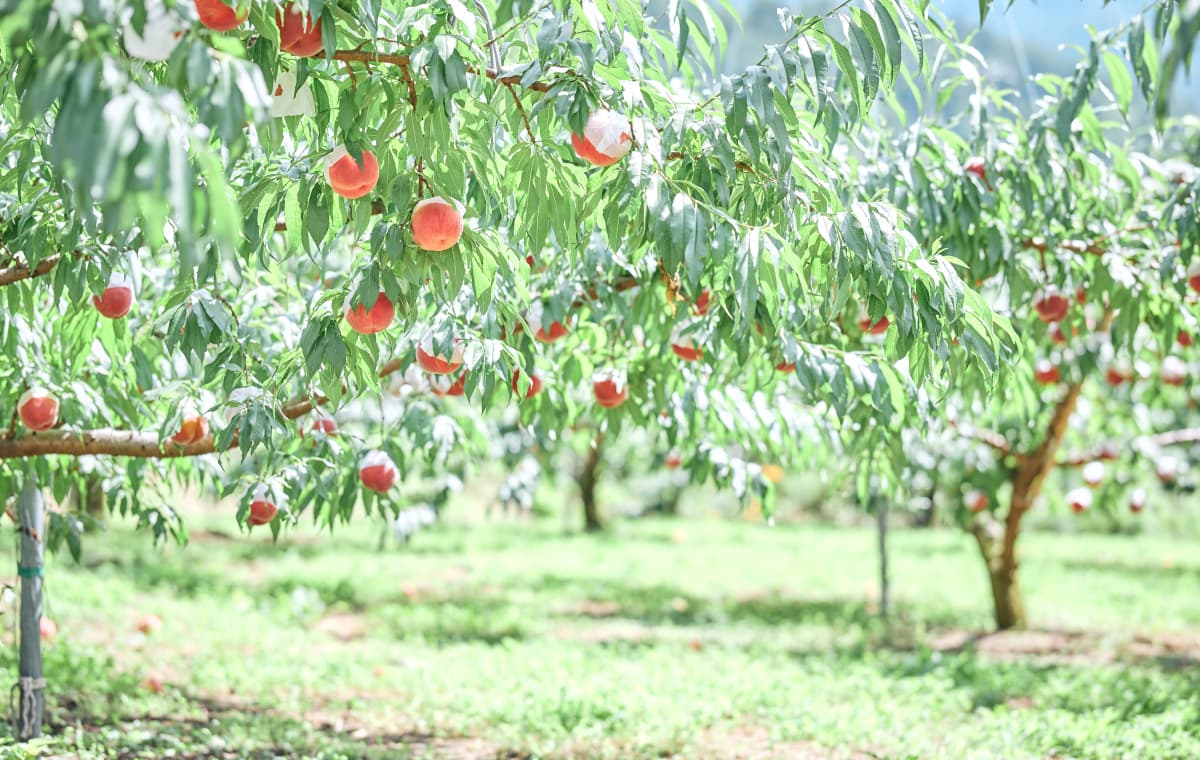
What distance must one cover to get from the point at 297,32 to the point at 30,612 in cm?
266

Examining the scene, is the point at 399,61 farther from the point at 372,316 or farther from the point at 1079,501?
the point at 1079,501

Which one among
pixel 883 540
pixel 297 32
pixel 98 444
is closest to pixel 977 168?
pixel 297 32

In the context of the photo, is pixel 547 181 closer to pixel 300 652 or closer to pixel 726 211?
pixel 726 211

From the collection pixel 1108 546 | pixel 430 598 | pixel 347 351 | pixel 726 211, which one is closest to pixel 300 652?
pixel 430 598

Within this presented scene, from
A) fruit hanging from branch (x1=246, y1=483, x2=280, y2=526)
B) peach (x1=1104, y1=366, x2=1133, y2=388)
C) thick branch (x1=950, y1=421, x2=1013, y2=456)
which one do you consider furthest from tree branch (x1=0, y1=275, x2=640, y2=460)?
peach (x1=1104, y1=366, x2=1133, y2=388)

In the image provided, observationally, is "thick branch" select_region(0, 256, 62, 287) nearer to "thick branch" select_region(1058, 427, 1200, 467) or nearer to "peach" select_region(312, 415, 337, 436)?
"peach" select_region(312, 415, 337, 436)

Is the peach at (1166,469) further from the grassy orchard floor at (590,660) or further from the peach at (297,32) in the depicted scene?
the peach at (297,32)

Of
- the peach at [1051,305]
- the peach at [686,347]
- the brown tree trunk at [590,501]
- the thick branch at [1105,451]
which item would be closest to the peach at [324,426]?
the peach at [686,347]

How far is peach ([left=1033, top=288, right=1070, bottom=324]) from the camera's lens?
3453 mm

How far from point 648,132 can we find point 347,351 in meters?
0.72

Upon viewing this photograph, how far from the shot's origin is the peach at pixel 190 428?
2723 mm

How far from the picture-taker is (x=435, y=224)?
189 centimetres

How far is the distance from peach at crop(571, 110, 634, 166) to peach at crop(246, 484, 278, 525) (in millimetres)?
1450

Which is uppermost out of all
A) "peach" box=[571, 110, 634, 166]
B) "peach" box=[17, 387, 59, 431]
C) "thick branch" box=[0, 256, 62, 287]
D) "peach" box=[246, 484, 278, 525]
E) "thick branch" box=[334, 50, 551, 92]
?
"thick branch" box=[334, 50, 551, 92]
